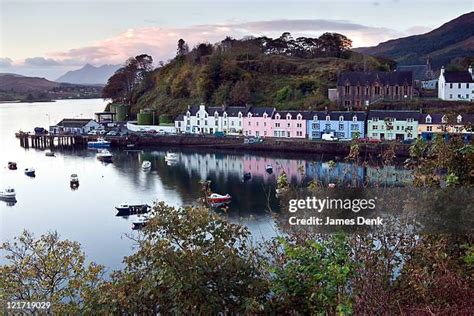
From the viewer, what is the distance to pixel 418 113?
19750 millimetres

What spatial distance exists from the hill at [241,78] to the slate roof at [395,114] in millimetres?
3609

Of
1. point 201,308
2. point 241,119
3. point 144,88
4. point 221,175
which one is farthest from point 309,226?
point 144,88

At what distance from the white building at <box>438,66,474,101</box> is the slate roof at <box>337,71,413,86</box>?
1616 millimetres

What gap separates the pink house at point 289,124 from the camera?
21703 millimetres

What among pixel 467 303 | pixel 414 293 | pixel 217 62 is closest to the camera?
pixel 467 303

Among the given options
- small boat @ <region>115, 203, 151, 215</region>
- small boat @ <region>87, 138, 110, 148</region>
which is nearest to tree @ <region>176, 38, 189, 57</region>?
small boat @ <region>87, 138, 110, 148</region>

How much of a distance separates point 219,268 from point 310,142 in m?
17.9

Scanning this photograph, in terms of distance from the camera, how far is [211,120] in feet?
79.9

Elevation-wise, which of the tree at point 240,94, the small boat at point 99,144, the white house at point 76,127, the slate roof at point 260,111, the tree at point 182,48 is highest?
the tree at point 182,48

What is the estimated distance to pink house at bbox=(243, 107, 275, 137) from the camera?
2261cm

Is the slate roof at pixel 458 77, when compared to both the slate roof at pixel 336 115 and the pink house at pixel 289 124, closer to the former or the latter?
the slate roof at pixel 336 115

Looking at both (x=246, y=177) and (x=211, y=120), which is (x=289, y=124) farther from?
(x=246, y=177)

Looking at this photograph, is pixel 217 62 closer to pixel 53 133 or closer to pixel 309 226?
pixel 53 133

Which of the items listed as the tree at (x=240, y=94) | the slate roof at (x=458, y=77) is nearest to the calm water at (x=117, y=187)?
the tree at (x=240, y=94)
